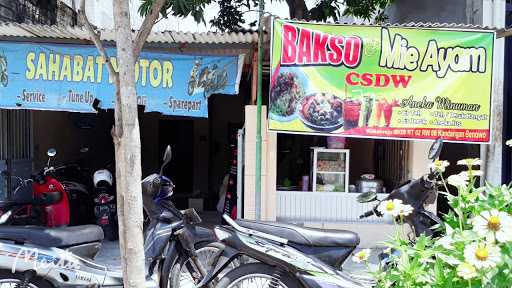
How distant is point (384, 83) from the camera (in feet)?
18.1

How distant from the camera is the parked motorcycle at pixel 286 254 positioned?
327cm

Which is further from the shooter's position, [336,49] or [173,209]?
[336,49]

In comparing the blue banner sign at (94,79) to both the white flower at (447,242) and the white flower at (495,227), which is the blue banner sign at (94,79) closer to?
the white flower at (447,242)

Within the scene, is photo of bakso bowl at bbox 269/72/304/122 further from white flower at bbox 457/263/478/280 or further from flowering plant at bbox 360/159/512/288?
white flower at bbox 457/263/478/280

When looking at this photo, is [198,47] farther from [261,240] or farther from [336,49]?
[261,240]

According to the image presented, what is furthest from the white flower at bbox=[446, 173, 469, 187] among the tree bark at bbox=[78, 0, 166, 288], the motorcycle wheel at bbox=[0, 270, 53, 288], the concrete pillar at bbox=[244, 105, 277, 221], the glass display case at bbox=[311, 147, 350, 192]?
the glass display case at bbox=[311, 147, 350, 192]

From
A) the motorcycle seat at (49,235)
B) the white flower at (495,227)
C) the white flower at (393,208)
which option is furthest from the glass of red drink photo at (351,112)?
the white flower at (495,227)

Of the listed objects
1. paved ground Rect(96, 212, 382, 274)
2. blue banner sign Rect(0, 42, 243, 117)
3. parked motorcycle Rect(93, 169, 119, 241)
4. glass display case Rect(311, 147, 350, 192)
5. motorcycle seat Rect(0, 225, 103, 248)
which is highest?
blue banner sign Rect(0, 42, 243, 117)

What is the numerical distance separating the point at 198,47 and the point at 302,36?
4.31 ft

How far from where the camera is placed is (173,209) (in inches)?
161

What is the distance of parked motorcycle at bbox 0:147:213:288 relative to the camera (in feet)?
11.0

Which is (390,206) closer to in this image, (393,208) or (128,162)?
(393,208)

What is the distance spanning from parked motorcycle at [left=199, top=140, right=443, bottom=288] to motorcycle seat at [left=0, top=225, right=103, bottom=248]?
0.91 m

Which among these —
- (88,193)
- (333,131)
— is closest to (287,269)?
(333,131)
